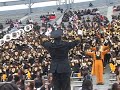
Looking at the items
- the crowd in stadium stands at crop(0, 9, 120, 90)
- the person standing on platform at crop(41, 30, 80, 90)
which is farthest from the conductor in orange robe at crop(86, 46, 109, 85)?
the person standing on platform at crop(41, 30, 80, 90)

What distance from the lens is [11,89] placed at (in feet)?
9.21

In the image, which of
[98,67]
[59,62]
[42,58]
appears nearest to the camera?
[59,62]

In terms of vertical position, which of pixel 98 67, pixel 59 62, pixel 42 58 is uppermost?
pixel 59 62

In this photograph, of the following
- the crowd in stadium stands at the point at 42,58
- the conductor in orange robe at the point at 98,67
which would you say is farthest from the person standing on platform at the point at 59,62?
the conductor in orange robe at the point at 98,67

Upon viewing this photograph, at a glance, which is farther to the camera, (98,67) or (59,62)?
(98,67)

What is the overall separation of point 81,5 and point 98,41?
24.2 meters

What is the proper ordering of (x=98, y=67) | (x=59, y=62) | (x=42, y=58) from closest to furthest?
(x=59, y=62)
(x=98, y=67)
(x=42, y=58)

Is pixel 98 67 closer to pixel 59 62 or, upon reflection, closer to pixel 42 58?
pixel 42 58

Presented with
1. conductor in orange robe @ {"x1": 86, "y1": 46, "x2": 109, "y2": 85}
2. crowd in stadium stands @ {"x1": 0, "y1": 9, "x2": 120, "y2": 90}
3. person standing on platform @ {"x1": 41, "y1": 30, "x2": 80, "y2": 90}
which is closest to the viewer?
person standing on platform @ {"x1": 41, "y1": 30, "x2": 80, "y2": 90}

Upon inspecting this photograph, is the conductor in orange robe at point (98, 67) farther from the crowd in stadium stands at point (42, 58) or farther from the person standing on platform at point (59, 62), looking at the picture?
the person standing on platform at point (59, 62)

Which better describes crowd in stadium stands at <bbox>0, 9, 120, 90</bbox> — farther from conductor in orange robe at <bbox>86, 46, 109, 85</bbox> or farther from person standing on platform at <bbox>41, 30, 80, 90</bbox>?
person standing on platform at <bbox>41, 30, 80, 90</bbox>

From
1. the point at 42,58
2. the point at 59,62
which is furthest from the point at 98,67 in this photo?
the point at 59,62

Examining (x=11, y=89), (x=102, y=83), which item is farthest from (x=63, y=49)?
(x=102, y=83)

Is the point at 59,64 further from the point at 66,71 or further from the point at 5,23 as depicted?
the point at 5,23
